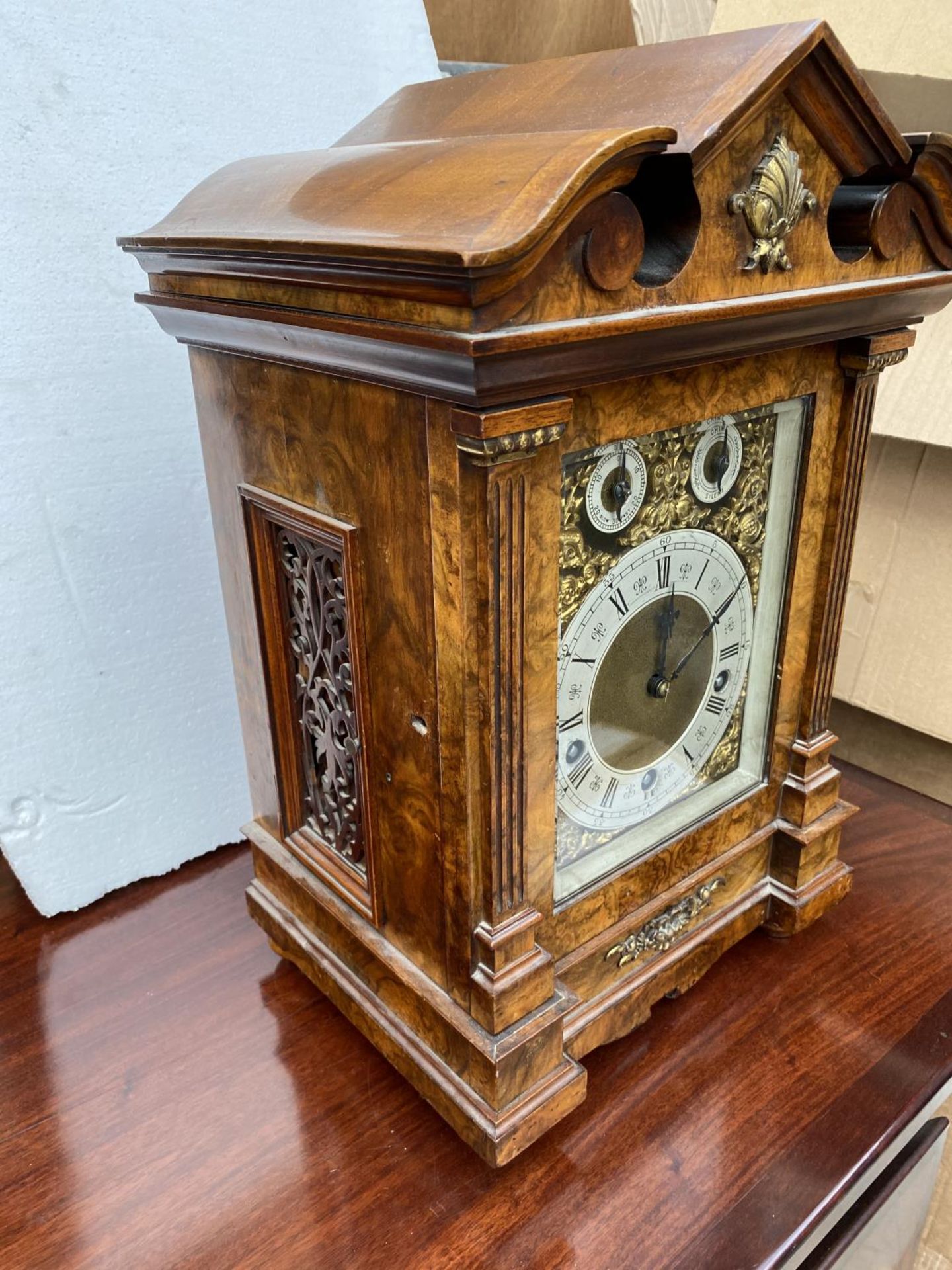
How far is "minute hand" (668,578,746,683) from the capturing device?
29.0 inches

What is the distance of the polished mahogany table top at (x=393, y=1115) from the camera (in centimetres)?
64

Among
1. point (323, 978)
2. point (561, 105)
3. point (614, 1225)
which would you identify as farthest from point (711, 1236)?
point (561, 105)

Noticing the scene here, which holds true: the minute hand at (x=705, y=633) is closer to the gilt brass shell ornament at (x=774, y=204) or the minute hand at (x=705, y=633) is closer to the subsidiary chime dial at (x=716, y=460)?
the subsidiary chime dial at (x=716, y=460)

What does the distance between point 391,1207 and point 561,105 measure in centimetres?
75

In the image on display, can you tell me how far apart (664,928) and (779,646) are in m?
0.25

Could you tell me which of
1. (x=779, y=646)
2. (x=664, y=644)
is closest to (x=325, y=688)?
(x=664, y=644)

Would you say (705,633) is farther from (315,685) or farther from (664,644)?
(315,685)

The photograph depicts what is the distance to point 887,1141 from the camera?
0.70 meters

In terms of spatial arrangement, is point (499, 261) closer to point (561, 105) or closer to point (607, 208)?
point (607, 208)

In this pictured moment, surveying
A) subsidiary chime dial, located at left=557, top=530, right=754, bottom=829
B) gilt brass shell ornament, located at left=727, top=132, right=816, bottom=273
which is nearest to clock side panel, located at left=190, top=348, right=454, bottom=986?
subsidiary chime dial, located at left=557, top=530, right=754, bottom=829

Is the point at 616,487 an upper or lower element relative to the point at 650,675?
upper

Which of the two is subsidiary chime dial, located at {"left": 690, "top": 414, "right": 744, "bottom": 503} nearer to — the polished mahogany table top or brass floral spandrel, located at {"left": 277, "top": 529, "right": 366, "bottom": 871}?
brass floral spandrel, located at {"left": 277, "top": 529, "right": 366, "bottom": 871}

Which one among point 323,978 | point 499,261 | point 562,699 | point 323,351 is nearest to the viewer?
point 499,261

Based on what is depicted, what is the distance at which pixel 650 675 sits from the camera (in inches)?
28.3
